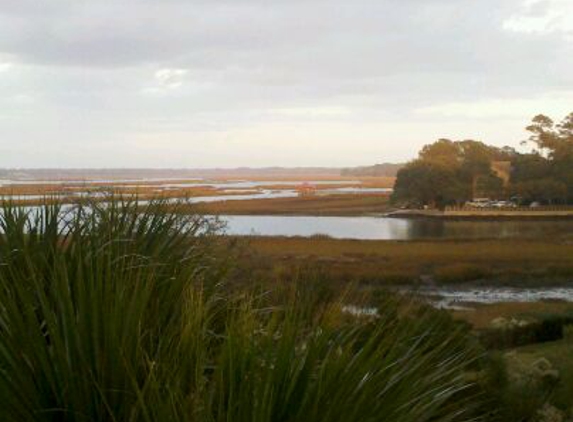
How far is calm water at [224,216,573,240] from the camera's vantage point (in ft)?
191

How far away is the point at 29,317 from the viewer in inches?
107

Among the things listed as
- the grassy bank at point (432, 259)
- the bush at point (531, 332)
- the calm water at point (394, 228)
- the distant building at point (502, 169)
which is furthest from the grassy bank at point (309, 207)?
the bush at point (531, 332)

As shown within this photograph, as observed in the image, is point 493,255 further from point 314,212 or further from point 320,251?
point 314,212

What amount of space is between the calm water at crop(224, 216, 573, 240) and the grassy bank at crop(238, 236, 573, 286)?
7.88 meters

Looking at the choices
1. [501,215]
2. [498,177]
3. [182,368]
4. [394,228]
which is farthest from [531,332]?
[498,177]

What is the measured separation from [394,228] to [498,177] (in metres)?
24.8

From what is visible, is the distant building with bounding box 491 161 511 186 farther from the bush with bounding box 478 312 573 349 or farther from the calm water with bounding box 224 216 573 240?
the bush with bounding box 478 312 573 349

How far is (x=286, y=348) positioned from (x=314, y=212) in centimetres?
8228

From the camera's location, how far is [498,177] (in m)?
86.7

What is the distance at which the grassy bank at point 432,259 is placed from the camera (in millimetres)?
32875

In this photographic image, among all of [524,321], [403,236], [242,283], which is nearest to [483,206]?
[403,236]

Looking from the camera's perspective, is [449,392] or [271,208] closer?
[449,392]

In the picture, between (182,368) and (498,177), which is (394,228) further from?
(182,368)

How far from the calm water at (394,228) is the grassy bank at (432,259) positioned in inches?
310
